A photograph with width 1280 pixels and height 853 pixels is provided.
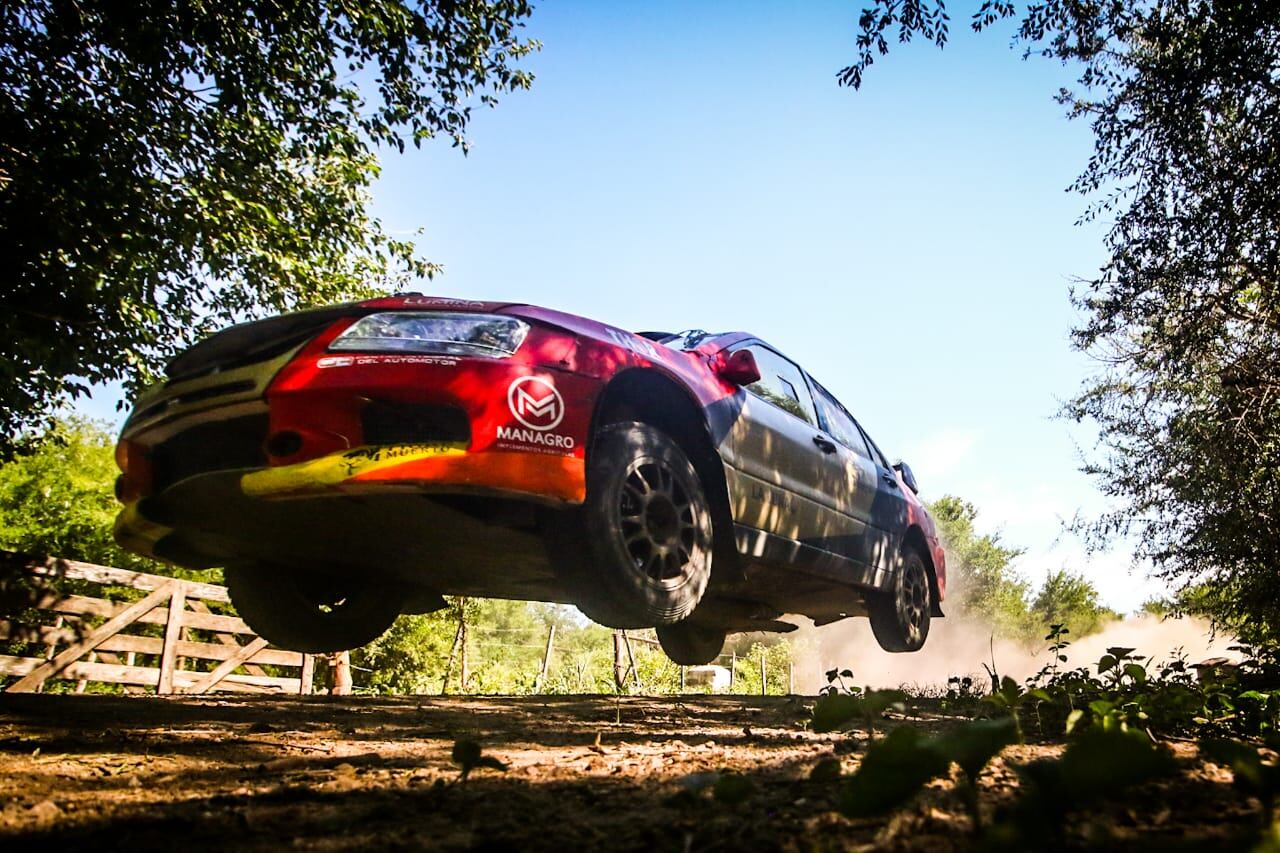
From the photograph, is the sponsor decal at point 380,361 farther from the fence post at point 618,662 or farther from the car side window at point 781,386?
the fence post at point 618,662

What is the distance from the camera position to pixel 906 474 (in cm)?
720

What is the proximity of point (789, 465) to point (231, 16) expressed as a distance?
693 centimetres

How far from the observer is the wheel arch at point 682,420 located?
146 inches

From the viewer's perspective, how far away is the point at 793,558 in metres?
4.56

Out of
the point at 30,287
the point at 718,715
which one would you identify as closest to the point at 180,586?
the point at 30,287

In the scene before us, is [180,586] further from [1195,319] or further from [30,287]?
[1195,319]

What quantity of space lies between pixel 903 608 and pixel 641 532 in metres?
3.67

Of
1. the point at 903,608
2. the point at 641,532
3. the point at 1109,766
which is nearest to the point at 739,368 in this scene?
the point at 641,532

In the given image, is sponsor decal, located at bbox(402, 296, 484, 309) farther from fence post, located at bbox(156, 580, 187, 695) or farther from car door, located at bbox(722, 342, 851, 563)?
fence post, located at bbox(156, 580, 187, 695)

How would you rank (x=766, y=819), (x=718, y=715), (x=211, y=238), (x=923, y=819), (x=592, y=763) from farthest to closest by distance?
(x=211, y=238), (x=718, y=715), (x=592, y=763), (x=766, y=819), (x=923, y=819)

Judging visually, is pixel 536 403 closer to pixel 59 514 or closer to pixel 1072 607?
pixel 59 514

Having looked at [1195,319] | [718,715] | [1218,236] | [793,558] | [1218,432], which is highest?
[1218,236]

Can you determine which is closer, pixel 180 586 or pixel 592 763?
pixel 592 763

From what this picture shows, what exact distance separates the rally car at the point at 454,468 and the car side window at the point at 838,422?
97 cm
